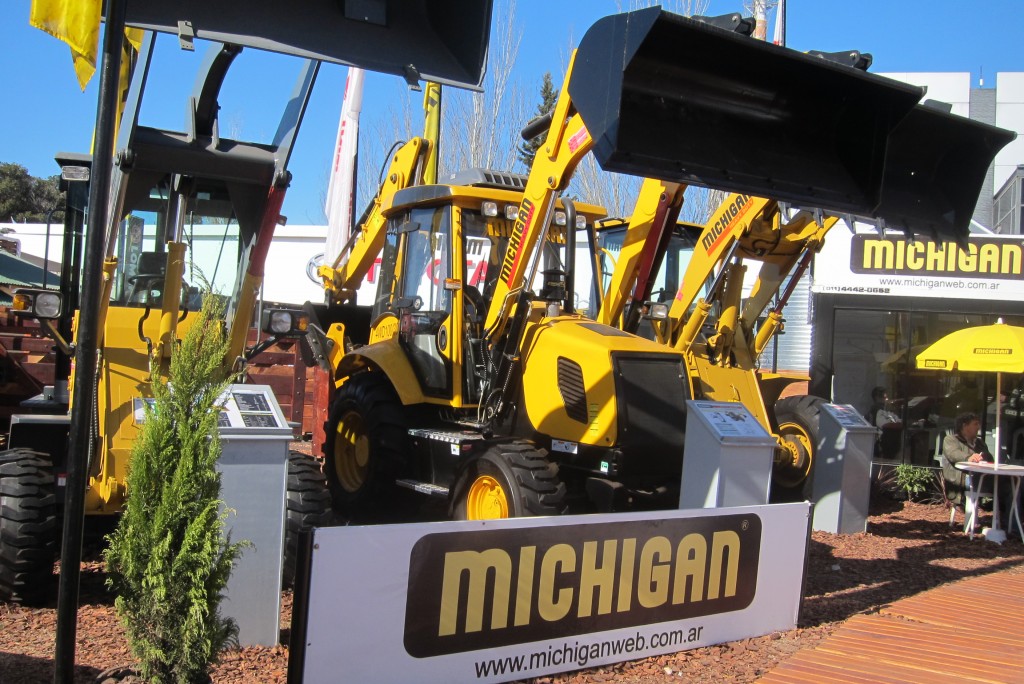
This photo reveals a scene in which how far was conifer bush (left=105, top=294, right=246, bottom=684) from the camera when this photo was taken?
3791mm

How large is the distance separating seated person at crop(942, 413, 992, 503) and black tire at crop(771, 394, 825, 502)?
5.40 ft

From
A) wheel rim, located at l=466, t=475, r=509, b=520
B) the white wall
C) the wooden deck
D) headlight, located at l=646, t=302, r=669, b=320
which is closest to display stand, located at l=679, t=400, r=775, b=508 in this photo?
the wooden deck

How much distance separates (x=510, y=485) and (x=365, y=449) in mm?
2684

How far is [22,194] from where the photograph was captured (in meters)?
47.0

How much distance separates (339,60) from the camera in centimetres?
482

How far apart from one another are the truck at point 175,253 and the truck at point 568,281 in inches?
45.5

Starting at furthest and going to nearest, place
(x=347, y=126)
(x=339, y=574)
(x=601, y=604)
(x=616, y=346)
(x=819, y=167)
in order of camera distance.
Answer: (x=347, y=126) < (x=616, y=346) < (x=819, y=167) < (x=601, y=604) < (x=339, y=574)

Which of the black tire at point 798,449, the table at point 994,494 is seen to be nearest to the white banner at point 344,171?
the black tire at point 798,449

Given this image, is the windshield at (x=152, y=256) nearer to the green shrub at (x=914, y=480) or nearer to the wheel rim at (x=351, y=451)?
the wheel rim at (x=351, y=451)

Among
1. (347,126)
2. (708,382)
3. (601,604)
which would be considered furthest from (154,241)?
(347,126)

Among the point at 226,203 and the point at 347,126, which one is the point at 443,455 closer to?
the point at 226,203

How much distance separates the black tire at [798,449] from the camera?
10.3 metres

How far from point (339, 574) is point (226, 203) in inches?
136

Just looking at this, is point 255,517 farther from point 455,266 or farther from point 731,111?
point 731,111
